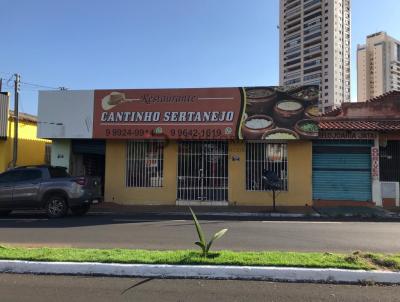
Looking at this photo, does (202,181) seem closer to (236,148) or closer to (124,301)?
(236,148)

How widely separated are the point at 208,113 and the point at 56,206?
7187mm

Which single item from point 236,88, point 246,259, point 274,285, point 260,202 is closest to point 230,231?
point 246,259

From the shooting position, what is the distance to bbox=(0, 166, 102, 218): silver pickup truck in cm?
1520

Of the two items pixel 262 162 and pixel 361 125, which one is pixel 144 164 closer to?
pixel 262 162

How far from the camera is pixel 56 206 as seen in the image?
15.2 m

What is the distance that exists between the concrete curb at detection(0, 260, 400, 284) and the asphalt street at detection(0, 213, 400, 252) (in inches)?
90.9

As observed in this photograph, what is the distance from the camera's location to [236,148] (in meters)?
19.1

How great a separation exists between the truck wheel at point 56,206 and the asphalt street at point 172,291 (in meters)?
8.86

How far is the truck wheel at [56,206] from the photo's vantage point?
1516cm

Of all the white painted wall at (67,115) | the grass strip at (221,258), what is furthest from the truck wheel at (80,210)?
the grass strip at (221,258)

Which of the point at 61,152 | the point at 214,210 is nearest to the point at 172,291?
the point at 214,210

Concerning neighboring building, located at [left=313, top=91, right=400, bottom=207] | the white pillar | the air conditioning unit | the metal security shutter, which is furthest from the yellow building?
the air conditioning unit

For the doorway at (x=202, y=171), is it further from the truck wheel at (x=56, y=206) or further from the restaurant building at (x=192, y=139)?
the truck wheel at (x=56, y=206)

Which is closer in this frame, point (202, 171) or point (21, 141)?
point (202, 171)
